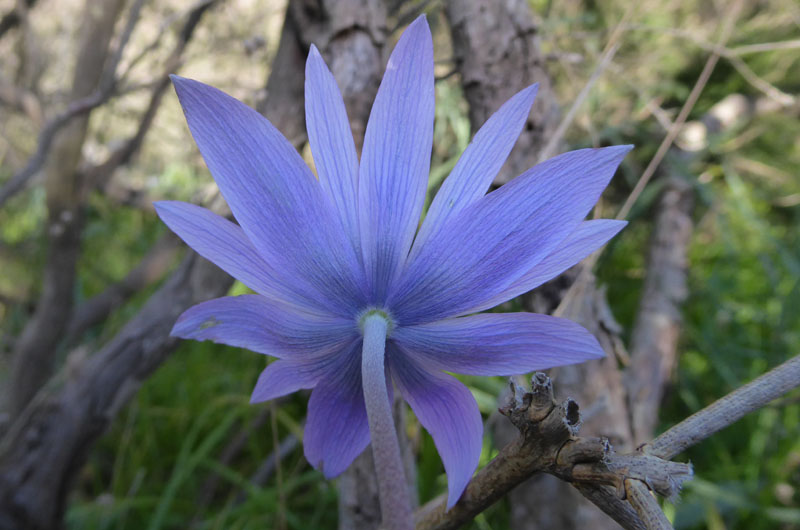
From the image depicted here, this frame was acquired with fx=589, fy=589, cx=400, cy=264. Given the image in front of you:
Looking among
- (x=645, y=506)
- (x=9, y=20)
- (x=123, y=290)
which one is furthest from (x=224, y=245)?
(x=9, y=20)

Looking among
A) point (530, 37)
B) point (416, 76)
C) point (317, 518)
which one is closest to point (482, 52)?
point (530, 37)

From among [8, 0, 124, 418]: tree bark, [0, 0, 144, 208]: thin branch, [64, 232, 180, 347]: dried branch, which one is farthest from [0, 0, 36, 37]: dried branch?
[0, 0, 144, 208]: thin branch

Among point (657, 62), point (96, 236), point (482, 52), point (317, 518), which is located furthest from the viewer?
point (96, 236)

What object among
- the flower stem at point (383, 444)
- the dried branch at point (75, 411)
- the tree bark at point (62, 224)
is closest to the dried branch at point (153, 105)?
the tree bark at point (62, 224)

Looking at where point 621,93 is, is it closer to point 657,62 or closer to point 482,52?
point 657,62

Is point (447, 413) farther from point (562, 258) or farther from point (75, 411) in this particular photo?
point (75, 411)

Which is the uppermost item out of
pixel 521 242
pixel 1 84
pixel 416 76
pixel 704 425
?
pixel 1 84

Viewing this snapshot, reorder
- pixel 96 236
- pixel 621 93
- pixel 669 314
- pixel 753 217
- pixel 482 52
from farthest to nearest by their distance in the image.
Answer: pixel 96 236 → pixel 621 93 → pixel 753 217 → pixel 669 314 → pixel 482 52

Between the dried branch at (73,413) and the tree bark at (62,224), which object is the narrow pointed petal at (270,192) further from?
the tree bark at (62,224)
